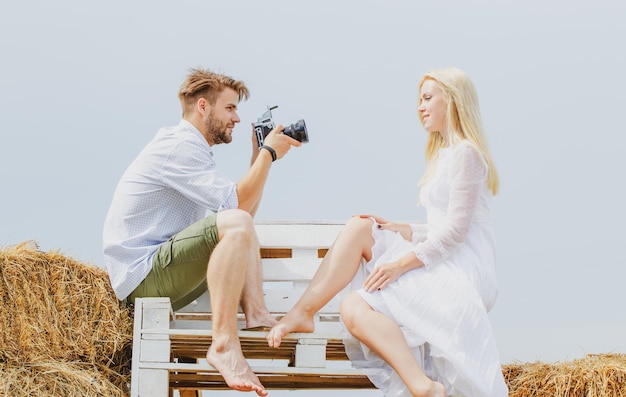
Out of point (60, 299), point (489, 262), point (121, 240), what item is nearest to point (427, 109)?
point (489, 262)

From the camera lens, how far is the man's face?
12.4 feet

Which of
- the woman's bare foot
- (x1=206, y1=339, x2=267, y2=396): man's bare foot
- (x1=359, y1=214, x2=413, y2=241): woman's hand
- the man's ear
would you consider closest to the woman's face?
(x1=359, y1=214, x2=413, y2=241): woman's hand

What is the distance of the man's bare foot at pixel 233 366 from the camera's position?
3.14m

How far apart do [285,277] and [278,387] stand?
497 mm

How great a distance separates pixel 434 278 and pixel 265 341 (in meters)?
0.61

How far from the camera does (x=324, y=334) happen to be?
3.31 meters

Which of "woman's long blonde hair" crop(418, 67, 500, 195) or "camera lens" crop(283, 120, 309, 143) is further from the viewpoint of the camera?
"camera lens" crop(283, 120, 309, 143)

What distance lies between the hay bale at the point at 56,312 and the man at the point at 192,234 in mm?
91

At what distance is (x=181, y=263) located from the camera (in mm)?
3328

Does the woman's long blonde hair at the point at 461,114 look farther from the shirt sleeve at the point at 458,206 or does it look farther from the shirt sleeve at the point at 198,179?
the shirt sleeve at the point at 198,179

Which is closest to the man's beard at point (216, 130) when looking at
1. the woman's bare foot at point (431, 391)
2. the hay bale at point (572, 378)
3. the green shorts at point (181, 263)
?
the green shorts at point (181, 263)

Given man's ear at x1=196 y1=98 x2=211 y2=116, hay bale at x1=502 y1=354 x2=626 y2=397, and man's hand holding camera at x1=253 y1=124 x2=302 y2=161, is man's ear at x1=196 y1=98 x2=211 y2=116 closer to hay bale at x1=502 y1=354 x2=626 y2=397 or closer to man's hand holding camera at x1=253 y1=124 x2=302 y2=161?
man's hand holding camera at x1=253 y1=124 x2=302 y2=161

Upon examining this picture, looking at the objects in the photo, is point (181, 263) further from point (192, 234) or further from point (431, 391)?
point (431, 391)

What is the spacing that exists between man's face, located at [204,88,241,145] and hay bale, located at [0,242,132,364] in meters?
0.71
